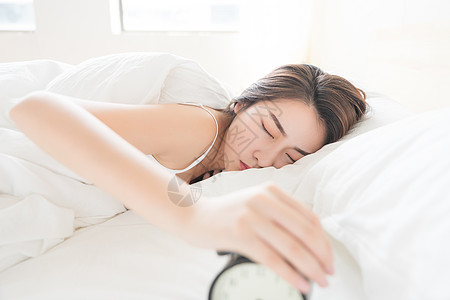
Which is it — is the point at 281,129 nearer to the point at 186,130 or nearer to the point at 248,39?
the point at 186,130

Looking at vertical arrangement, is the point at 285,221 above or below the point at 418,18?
below

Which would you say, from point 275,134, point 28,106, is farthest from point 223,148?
point 28,106

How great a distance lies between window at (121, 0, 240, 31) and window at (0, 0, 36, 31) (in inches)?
27.4

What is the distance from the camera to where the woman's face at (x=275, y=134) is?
3.30 feet

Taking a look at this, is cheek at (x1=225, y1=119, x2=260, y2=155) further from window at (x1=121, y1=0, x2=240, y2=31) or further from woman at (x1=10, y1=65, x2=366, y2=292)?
window at (x1=121, y1=0, x2=240, y2=31)

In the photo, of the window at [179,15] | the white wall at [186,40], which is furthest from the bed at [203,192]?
the window at [179,15]

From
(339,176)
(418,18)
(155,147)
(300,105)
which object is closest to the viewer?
(339,176)

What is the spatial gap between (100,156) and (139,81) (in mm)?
557

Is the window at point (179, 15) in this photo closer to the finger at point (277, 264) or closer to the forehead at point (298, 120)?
the forehead at point (298, 120)

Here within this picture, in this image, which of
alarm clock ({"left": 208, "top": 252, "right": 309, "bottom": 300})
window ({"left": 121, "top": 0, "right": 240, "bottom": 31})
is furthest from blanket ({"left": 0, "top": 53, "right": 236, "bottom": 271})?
window ({"left": 121, "top": 0, "right": 240, "bottom": 31})

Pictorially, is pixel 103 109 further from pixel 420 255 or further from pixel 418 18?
pixel 418 18

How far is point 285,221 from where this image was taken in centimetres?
42

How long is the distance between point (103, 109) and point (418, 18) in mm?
1246

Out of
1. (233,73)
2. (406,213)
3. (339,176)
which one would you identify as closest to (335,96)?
(339,176)
